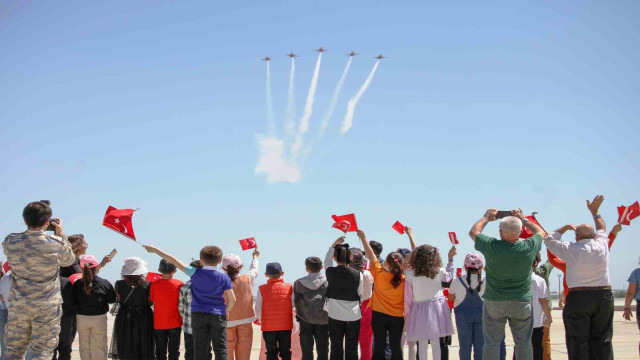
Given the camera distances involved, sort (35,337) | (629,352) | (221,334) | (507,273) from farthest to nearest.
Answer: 1. (629,352)
2. (221,334)
3. (507,273)
4. (35,337)

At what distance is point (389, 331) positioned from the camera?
9234 millimetres

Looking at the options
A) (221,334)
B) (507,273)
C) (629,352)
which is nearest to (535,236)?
(507,273)

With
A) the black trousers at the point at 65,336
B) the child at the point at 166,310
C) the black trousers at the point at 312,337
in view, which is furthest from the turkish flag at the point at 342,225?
the black trousers at the point at 65,336

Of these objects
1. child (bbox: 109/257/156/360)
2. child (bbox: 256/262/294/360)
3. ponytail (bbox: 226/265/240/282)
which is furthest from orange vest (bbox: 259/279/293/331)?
child (bbox: 109/257/156/360)

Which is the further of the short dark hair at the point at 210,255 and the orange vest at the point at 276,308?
the orange vest at the point at 276,308

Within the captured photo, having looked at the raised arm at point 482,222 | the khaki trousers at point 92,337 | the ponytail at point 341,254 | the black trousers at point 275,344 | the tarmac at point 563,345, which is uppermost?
the raised arm at point 482,222

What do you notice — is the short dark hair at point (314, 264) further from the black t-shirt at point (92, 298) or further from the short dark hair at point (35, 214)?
the short dark hair at point (35, 214)

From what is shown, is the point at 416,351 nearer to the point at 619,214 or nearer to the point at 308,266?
the point at 308,266

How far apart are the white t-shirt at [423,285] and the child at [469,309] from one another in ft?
1.02

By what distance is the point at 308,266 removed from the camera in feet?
32.1

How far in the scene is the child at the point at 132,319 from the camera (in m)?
9.04

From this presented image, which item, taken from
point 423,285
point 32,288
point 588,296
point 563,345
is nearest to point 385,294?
point 423,285

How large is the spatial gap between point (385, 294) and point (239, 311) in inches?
91.9

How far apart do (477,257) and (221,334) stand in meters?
3.94
